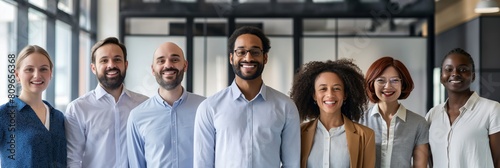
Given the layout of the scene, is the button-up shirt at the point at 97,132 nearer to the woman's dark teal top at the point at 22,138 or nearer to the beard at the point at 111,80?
the beard at the point at 111,80

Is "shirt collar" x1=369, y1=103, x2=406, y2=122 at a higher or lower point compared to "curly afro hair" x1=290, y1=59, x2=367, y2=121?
lower

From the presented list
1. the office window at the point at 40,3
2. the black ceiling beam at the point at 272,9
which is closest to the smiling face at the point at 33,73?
the office window at the point at 40,3

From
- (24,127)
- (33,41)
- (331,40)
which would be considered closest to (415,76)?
(331,40)

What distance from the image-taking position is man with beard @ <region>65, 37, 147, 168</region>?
3165 mm

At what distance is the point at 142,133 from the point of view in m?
3.13

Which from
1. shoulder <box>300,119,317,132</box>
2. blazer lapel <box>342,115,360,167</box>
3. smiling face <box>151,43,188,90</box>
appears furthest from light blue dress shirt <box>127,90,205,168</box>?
blazer lapel <box>342,115,360,167</box>

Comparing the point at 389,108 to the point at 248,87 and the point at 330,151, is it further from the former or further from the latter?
the point at 248,87

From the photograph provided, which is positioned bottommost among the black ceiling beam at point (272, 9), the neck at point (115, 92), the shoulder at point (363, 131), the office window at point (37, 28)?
the shoulder at point (363, 131)

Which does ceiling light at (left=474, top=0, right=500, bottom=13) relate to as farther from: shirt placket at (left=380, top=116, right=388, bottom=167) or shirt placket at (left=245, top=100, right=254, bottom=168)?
shirt placket at (left=245, top=100, right=254, bottom=168)

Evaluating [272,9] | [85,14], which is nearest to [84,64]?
[85,14]

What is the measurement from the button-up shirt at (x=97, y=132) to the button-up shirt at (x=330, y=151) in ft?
3.46

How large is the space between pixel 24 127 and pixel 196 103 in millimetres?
908

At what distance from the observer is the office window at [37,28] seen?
19.3ft

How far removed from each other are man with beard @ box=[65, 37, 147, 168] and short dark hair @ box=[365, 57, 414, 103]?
4.67ft
